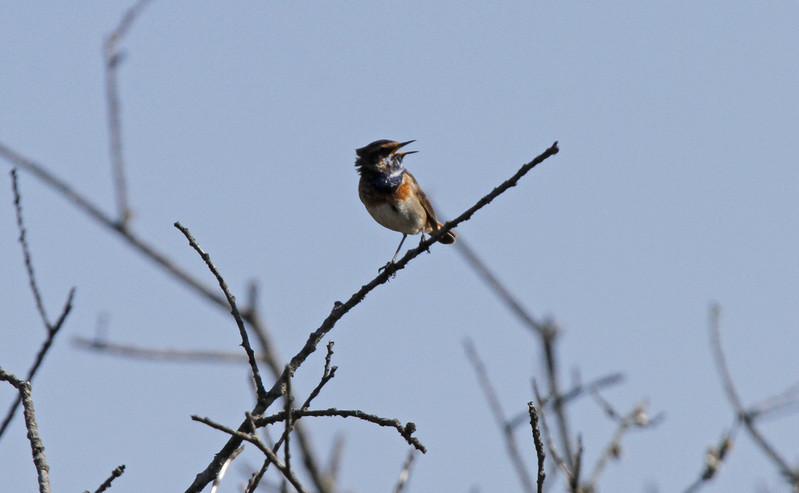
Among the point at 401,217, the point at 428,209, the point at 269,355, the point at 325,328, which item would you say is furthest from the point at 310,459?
the point at 428,209

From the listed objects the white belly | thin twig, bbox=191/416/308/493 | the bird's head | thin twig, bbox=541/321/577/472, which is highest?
the bird's head

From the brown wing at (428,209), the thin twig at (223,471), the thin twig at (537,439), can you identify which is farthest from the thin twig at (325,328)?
the brown wing at (428,209)

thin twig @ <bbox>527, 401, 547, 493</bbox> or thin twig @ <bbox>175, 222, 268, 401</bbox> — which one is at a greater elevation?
thin twig @ <bbox>175, 222, 268, 401</bbox>

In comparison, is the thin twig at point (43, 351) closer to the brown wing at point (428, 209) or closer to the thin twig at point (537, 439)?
the thin twig at point (537, 439)

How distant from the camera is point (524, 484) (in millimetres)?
4707

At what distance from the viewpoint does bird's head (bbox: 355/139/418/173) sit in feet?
30.8

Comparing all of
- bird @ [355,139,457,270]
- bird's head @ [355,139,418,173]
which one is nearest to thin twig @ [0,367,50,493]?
bird @ [355,139,457,270]

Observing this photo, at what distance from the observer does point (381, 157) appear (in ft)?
31.0

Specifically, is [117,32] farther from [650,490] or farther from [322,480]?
[650,490]

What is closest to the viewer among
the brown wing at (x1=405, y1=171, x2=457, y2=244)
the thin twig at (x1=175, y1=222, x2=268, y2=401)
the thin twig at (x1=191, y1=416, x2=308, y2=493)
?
the thin twig at (x1=191, y1=416, x2=308, y2=493)

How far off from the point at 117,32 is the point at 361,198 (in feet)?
9.97

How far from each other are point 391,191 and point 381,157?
0.47 metres

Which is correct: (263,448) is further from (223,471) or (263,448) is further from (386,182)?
(386,182)

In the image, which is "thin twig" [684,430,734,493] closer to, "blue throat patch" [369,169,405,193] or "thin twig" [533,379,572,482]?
"thin twig" [533,379,572,482]
